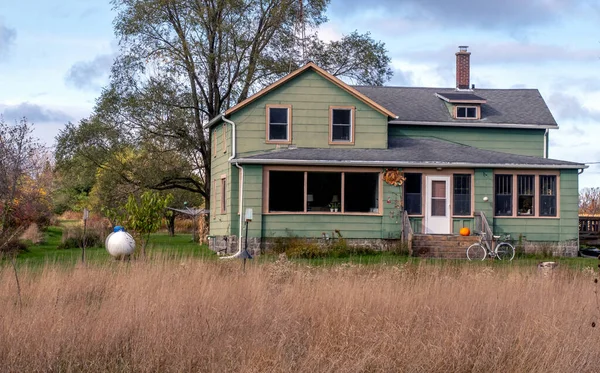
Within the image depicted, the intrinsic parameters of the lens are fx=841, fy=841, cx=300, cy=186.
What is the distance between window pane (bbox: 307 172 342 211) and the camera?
25.2 metres

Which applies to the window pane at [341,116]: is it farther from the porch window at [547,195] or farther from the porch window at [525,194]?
the porch window at [547,195]

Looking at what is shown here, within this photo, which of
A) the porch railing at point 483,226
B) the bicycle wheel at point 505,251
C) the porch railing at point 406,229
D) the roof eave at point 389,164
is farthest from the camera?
the porch railing at point 483,226

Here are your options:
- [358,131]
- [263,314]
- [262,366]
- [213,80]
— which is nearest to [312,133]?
[358,131]

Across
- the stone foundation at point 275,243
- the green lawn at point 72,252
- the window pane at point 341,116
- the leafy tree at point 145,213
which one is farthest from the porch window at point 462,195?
the leafy tree at point 145,213

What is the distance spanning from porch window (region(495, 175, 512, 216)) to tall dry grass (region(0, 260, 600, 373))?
13.3 meters

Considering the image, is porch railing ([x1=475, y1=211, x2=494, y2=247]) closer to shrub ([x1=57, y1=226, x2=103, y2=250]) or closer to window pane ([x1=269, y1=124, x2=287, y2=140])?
window pane ([x1=269, y1=124, x2=287, y2=140])

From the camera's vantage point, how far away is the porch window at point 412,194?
2536cm

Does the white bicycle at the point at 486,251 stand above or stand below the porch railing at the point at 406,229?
below

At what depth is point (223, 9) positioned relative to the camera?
33.0 metres

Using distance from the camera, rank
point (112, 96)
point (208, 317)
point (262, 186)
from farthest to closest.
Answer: point (112, 96)
point (262, 186)
point (208, 317)

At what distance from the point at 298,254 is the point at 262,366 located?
14.4 m

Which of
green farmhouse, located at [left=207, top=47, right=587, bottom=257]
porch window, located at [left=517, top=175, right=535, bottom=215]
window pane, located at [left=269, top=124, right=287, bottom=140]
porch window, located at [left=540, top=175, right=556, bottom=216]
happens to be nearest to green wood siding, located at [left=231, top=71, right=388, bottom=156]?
green farmhouse, located at [left=207, top=47, right=587, bottom=257]

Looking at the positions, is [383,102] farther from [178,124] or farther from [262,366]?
[262,366]

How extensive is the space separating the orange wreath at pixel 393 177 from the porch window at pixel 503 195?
3059 millimetres
